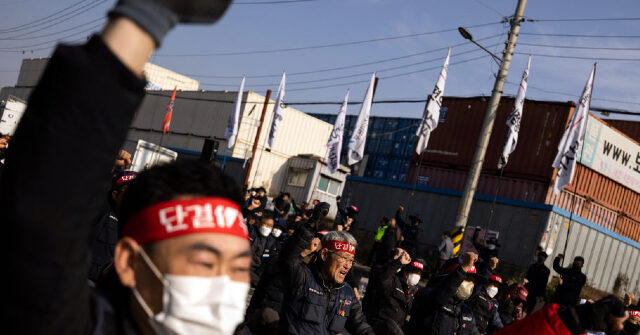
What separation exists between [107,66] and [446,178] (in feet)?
88.1

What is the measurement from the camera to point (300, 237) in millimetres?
5453

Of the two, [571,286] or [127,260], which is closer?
[127,260]

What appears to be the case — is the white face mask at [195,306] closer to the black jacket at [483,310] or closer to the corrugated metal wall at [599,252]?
the black jacket at [483,310]

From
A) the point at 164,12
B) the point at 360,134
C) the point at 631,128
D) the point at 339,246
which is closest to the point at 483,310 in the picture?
the point at 339,246

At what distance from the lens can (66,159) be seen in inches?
42.0

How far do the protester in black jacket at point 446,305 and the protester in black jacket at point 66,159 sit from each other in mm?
5303

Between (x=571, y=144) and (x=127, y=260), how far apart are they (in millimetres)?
15542

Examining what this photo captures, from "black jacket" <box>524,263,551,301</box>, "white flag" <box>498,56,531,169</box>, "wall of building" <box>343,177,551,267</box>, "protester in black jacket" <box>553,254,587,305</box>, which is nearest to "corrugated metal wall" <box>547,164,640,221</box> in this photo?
"wall of building" <box>343,177,551,267</box>

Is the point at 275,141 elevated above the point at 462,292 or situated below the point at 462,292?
above

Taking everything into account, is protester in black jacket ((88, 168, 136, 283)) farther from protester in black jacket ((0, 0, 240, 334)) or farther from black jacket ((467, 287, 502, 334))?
black jacket ((467, 287, 502, 334))

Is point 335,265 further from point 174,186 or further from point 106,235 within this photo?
point 174,186

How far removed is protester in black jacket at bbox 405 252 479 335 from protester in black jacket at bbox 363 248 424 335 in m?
0.65

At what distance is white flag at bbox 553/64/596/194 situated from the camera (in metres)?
15.4

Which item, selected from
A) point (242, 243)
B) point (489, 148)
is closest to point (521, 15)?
point (489, 148)
